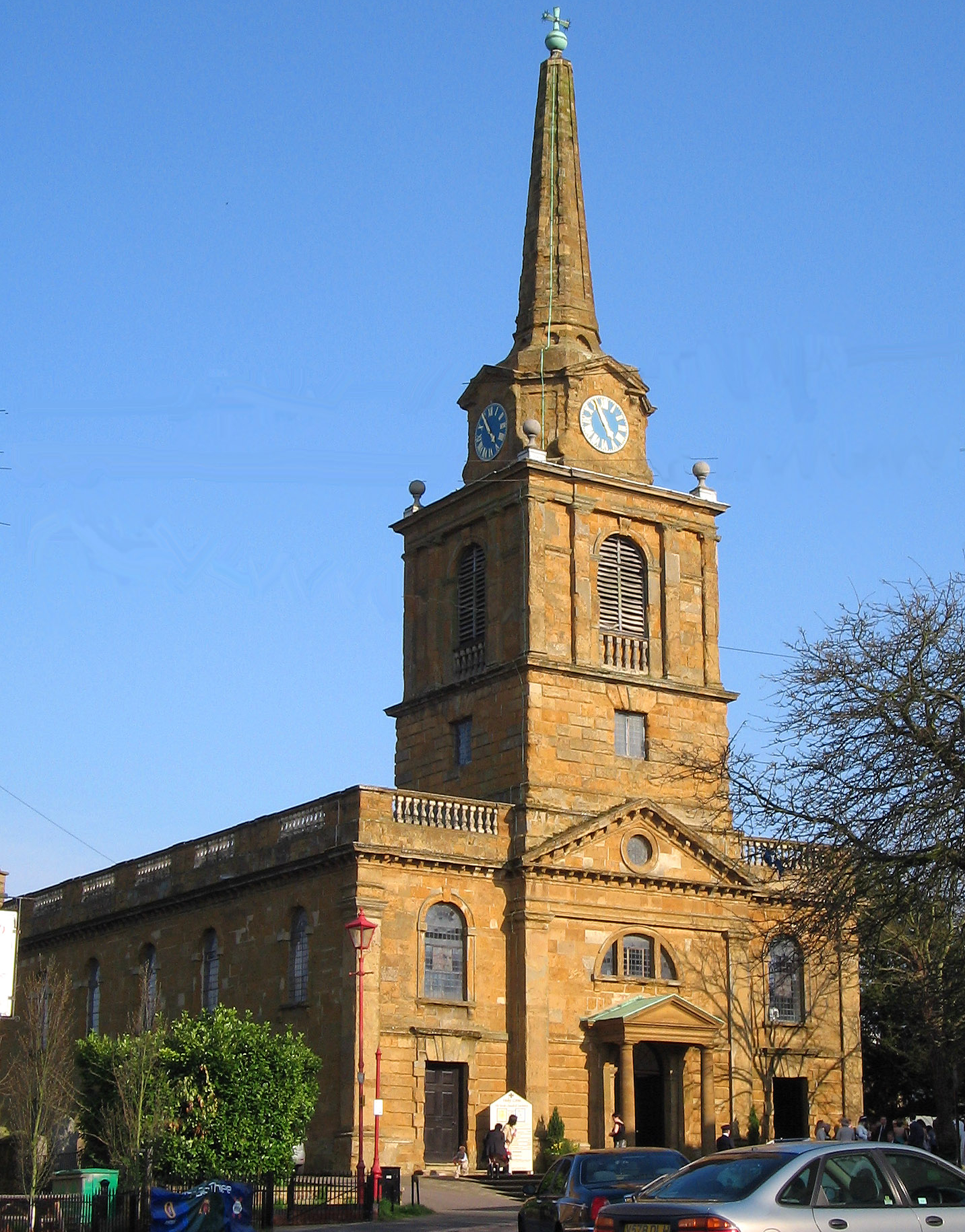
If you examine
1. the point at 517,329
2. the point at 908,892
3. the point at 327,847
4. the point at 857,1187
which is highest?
the point at 517,329

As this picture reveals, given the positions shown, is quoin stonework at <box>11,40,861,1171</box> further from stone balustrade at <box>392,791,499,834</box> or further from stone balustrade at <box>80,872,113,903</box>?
stone balustrade at <box>80,872,113,903</box>

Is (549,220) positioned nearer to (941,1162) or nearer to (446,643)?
(446,643)

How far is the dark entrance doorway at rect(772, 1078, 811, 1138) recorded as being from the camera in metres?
48.9

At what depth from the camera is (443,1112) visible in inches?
1705

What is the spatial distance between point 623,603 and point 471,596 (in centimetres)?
400

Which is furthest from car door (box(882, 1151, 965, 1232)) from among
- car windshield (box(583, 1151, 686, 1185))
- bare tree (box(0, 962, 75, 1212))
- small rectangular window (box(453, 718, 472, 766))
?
small rectangular window (box(453, 718, 472, 766))

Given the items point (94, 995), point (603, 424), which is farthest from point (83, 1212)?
point (603, 424)

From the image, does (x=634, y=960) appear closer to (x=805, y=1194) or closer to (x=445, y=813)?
(x=445, y=813)

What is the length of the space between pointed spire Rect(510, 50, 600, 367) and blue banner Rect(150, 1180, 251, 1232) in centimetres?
2909

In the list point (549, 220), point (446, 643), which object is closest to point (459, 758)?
point (446, 643)

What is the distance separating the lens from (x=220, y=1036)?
3512cm

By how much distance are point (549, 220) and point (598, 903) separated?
19.5 m

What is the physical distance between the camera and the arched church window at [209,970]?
158 feet

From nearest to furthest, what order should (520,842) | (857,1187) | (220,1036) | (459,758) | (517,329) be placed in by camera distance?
(857,1187)
(220,1036)
(520,842)
(459,758)
(517,329)
